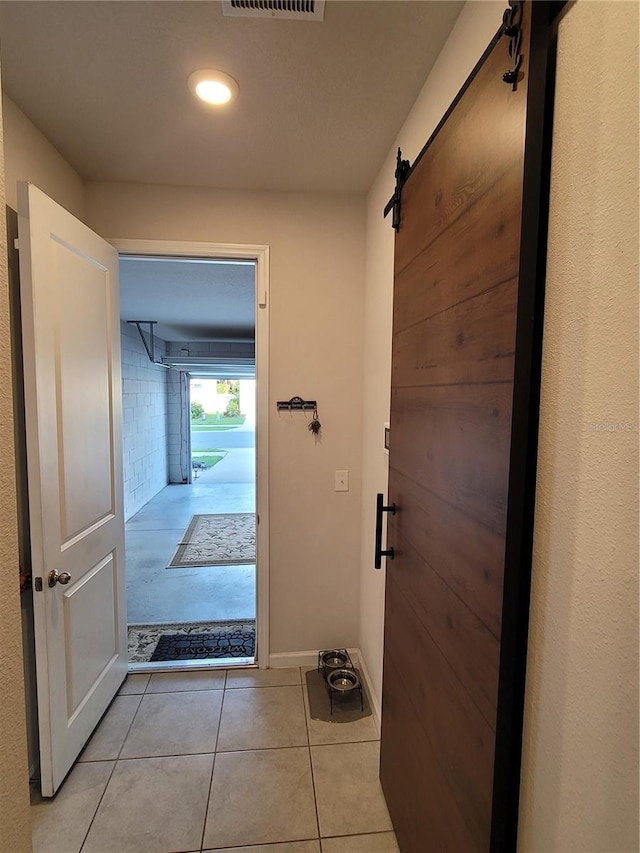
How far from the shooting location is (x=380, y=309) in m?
1.90

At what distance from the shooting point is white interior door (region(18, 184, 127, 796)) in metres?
1.43

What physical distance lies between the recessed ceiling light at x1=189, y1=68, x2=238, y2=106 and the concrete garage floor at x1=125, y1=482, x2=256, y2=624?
117 inches

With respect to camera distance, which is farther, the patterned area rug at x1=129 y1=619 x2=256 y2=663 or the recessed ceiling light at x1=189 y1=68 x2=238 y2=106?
the patterned area rug at x1=129 y1=619 x2=256 y2=663

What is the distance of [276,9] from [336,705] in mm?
2704

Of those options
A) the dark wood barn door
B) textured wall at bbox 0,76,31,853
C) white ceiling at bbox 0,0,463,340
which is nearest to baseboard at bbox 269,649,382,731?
the dark wood barn door

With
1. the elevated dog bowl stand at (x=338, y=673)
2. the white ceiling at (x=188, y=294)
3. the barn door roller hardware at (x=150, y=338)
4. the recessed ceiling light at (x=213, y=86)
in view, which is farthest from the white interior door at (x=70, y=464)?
the barn door roller hardware at (x=150, y=338)

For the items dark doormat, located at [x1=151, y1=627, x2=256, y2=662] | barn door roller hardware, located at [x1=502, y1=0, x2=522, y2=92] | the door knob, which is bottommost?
dark doormat, located at [x1=151, y1=627, x2=256, y2=662]

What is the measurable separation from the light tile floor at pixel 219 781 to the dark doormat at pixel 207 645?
28 cm

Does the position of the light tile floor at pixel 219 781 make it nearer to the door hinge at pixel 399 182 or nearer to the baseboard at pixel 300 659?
the baseboard at pixel 300 659

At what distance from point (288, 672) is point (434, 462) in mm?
1809

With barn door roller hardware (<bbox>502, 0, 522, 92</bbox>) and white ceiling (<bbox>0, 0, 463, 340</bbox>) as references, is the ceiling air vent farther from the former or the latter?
barn door roller hardware (<bbox>502, 0, 522, 92</bbox>)

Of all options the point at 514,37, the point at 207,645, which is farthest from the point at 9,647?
the point at 207,645

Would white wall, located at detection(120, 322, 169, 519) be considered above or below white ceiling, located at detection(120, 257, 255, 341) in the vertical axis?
below

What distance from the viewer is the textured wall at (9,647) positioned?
778 millimetres
